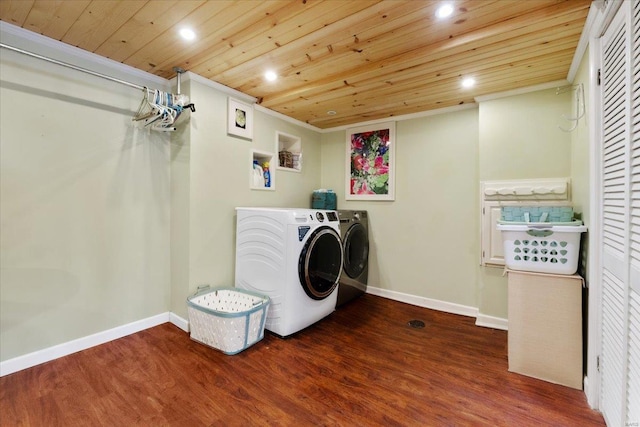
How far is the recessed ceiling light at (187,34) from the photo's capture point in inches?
69.3

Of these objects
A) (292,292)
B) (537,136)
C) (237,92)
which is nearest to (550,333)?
(537,136)

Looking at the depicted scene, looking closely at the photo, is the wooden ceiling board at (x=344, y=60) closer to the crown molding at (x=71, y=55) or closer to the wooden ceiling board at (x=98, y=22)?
the crown molding at (x=71, y=55)

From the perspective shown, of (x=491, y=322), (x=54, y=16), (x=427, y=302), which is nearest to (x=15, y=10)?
(x=54, y=16)

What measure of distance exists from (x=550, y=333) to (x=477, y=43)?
1.97m

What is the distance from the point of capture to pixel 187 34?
180 cm

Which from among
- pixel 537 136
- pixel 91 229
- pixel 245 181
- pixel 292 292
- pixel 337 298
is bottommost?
pixel 337 298

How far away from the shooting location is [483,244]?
2652 mm

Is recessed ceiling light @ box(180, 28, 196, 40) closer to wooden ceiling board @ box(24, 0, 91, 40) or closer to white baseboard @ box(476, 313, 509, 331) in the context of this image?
wooden ceiling board @ box(24, 0, 91, 40)

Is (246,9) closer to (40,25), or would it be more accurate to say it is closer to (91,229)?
(40,25)

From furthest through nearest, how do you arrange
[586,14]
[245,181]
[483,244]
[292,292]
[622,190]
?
[245,181] → [483,244] → [292,292] → [586,14] → [622,190]

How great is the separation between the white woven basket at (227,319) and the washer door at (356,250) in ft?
3.51

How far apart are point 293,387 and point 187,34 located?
2.39 metres

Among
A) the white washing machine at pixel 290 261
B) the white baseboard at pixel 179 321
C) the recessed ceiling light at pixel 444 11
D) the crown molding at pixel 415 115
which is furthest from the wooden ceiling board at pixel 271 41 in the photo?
the white baseboard at pixel 179 321

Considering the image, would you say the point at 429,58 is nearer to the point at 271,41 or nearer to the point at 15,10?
the point at 271,41
